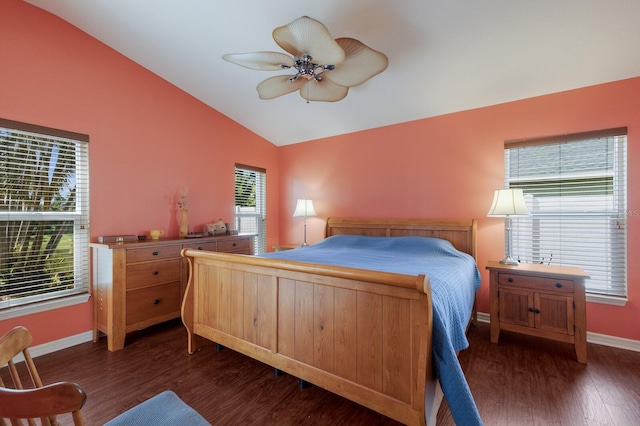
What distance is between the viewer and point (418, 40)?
229cm

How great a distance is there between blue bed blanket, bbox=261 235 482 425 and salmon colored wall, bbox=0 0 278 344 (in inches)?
64.4

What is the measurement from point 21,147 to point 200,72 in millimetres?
1701

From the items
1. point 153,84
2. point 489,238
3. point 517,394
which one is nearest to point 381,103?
point 489,238

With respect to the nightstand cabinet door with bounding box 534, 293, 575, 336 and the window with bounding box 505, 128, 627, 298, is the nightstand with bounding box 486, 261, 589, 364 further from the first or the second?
the window with bounding box 505, 128, 627, 298

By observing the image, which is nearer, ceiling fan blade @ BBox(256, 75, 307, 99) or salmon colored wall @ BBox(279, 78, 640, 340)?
ceiling fan blade @ BBox(256, 75, 307, 99)

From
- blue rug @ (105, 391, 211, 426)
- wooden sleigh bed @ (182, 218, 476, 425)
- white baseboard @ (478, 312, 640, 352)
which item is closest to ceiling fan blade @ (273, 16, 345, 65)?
wooden sleigh bed @ (182, 218, 476, 425)

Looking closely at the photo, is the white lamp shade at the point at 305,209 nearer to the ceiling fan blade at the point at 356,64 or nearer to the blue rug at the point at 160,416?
the ceiling fan blade at the point at 356,64

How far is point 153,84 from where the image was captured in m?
3.17

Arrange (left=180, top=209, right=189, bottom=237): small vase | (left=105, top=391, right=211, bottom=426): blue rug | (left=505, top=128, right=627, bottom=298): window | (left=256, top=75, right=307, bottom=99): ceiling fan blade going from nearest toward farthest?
(left=105, top=391, right=211, bottom=426): blue rug < (left=256, top=75, right=307, bottom=99): ceiling fan blade < (left=505, top=128, right=627, bottom=298): window < (left=180, top=209, right=189, bottom=237): small vase

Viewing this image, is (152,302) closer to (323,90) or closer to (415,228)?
(323,90)

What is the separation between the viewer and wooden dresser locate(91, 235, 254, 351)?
2.46 m

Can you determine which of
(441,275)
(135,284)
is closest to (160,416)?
(441,275)

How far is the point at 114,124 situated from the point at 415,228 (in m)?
3.44

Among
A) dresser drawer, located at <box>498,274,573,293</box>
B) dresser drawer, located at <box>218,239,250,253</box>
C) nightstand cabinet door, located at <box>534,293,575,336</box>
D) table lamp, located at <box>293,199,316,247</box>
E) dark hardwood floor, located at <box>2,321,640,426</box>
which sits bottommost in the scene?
dark hardwood floor, located at <box>2,321,640,426</box>
